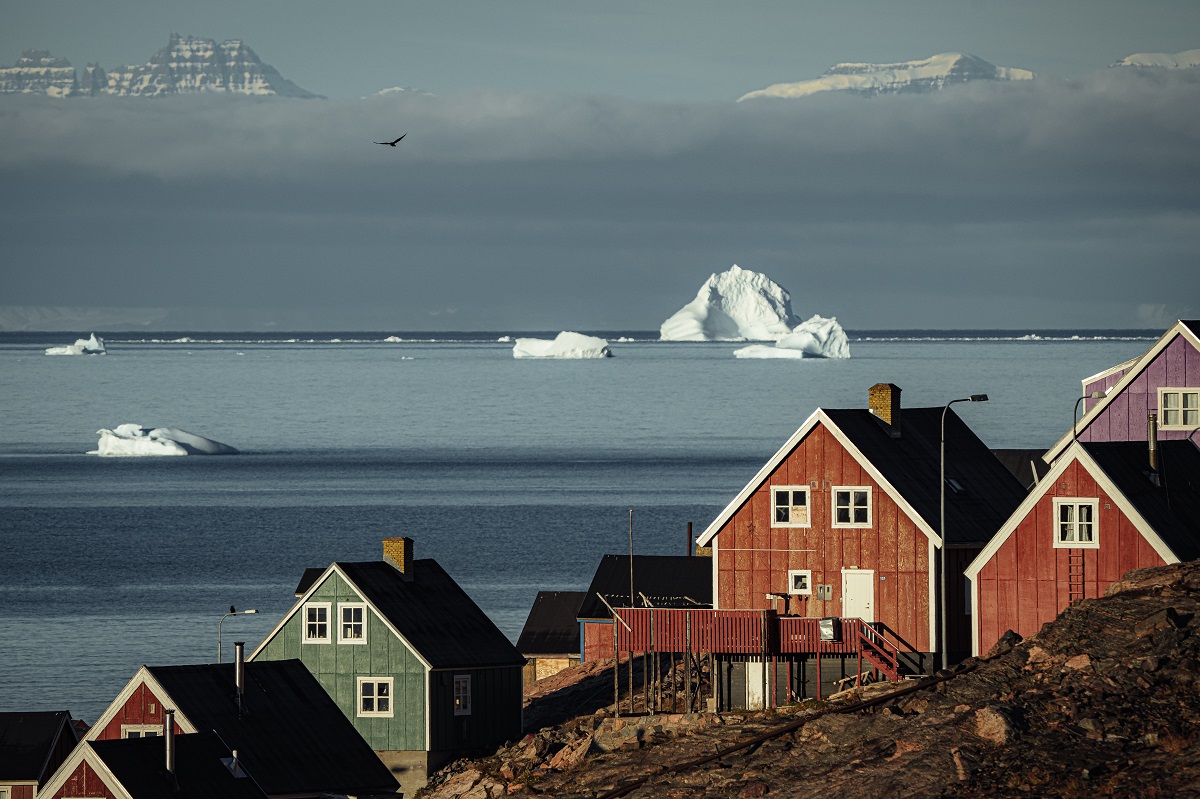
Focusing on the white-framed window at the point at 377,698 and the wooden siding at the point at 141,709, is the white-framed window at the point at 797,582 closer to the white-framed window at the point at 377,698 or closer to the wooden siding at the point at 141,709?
the white-framed window at the point at 377,698

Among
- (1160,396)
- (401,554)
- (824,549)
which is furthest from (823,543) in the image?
(401,554)

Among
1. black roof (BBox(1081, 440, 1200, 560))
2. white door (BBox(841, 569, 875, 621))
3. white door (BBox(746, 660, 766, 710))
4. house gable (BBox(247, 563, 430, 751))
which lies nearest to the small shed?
house gable (BBox(247, 563, 430, 751))

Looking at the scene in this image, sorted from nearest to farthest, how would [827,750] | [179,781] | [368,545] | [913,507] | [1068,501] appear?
[827,750] → [179,781] → [1068,501] → [913,507] → [368,545]

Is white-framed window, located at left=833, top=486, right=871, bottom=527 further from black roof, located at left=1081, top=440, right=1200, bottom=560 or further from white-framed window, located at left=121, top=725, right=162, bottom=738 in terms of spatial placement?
white-framed window, located at left=121, top=725, right=162, bottom=738

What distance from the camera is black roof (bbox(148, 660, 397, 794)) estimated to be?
45906 mm

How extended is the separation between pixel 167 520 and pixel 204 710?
9655cm

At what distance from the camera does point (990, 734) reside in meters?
35.2

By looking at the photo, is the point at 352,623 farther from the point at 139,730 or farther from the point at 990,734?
the point at 990,734

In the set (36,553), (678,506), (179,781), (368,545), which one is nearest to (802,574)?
(179,781)

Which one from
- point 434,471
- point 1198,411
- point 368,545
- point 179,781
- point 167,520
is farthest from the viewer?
point 434,471

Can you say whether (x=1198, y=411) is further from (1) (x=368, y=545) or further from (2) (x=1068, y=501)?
(1) (x=368, y=545)

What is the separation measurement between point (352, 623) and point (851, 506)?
14.1 meters

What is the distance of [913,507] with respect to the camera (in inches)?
1891

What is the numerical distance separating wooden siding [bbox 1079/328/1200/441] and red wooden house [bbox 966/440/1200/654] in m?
9.01
